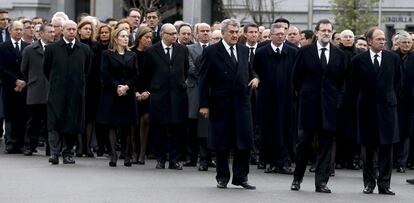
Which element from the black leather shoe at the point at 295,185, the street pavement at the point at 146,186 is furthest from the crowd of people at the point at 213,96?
the street pavement at the point at 146,186

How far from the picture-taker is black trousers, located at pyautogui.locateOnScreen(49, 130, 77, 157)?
21.8m

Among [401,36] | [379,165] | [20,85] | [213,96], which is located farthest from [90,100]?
[379,165]

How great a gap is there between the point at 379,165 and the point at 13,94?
8563mm

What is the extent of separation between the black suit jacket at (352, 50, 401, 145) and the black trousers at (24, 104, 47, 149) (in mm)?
7248

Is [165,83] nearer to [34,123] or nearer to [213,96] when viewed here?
[34,123]

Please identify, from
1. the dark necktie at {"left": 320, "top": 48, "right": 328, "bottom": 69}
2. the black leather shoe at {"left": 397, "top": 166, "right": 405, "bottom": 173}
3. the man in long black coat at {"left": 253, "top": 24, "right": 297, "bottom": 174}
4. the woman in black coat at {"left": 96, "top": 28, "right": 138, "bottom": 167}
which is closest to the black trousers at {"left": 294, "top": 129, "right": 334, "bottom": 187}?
the dark necktie at {"left": 320, "top": 48, "right": 328, "bottom": 69}

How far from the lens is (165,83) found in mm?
22156

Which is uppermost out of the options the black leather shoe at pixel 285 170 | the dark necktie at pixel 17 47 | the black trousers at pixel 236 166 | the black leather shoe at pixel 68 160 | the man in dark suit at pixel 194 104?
the dark necktie at pixel 17 47

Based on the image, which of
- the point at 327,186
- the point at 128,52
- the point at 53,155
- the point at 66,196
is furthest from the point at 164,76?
the point at 66,196

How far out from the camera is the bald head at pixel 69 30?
22047mm

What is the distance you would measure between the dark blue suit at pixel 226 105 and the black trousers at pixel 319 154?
2.32 feet

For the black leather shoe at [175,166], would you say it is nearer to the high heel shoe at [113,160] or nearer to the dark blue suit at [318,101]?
the high heel shoe at [113,160]

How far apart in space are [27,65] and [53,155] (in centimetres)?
301

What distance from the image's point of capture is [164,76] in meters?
22.1
